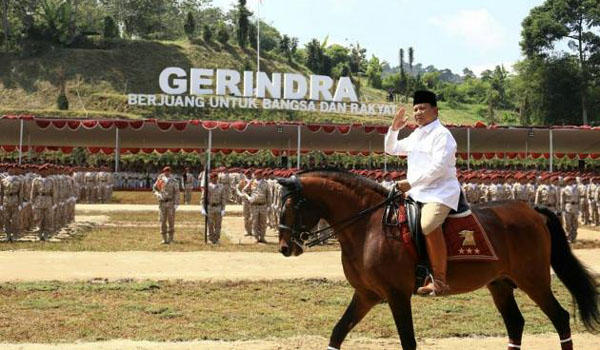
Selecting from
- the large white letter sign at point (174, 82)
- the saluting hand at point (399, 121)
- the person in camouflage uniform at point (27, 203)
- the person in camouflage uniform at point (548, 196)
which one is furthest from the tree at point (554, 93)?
the saluting hand at point (399, 121)

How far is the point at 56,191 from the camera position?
2041cm

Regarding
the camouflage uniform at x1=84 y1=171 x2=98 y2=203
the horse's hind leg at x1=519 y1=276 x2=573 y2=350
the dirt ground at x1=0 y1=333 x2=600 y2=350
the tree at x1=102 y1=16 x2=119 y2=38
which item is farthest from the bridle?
the tree at x1=102 y1=16 x2=119 y2=38

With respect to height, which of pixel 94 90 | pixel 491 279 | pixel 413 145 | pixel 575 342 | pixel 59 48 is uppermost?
pixel 59 48

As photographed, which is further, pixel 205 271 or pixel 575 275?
pixel 205 271

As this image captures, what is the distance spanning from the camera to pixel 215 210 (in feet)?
63.6

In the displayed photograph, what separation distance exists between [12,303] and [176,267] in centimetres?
457

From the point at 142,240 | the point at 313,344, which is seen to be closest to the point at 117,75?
the point at 142,240

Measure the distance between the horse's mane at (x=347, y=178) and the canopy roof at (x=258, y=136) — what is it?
23959 millimetres

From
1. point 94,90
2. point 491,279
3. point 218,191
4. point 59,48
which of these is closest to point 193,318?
point 491,279

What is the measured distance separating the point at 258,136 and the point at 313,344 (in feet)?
95.9

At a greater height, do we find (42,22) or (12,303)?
(42,22)

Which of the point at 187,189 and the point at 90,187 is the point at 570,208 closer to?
the point at 187,189

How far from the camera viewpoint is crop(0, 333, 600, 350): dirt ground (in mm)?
7676

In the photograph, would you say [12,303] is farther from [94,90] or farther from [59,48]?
[59,48]
